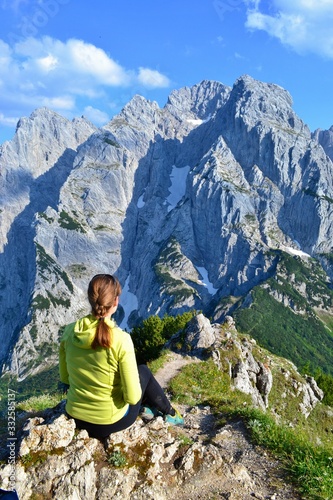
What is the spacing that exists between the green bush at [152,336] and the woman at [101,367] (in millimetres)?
22202

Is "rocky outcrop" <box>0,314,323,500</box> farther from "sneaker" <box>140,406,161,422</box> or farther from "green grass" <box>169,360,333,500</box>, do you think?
"green grass" <box>169,360,333,500</box>

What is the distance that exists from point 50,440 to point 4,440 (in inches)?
114

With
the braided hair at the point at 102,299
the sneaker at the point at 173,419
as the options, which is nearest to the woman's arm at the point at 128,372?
the braided hair at the point at 102,299

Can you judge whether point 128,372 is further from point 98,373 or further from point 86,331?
point 86,331

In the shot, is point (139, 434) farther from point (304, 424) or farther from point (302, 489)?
point (304, 424)

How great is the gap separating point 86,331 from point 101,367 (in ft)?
3.45

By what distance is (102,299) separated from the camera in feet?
27.2

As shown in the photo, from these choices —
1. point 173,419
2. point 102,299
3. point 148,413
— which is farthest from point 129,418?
point 102,299

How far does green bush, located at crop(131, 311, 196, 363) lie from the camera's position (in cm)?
3456

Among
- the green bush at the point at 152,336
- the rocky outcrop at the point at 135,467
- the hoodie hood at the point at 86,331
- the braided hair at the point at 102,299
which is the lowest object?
the green bush at the point at 152,336

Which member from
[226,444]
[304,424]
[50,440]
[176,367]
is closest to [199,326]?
[176,367]

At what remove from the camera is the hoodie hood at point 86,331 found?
846 cm

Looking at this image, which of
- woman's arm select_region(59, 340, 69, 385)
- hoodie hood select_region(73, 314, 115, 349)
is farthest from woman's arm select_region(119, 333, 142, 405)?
woman's arm select_region(59, 340, 69, 385)

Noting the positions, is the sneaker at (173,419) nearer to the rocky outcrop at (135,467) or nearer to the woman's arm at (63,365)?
the rocky outcrop at (135,467)
